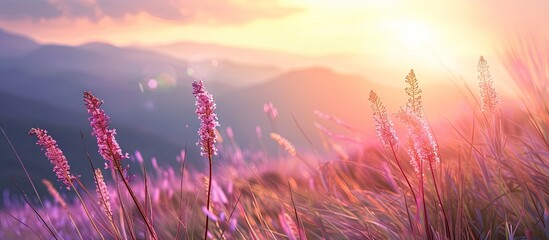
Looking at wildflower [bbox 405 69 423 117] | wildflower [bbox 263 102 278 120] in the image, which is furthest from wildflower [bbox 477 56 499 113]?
wildflower [bbox 263 102 278 120]

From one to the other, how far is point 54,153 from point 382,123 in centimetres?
113

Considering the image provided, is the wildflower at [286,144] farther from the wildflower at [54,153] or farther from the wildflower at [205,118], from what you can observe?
the wildflower at [54,153]

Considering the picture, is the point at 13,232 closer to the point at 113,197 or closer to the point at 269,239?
the point at 113,197

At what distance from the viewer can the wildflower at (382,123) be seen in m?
1.90

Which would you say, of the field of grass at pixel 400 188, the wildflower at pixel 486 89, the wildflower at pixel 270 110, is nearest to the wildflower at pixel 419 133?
the field of grass at pixel 400 188

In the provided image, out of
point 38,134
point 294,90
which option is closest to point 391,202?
point 38,134

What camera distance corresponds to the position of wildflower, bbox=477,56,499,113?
2.37 m

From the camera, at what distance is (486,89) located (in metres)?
2.39

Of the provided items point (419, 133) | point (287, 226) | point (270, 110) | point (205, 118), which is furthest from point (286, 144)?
point (419, 133)

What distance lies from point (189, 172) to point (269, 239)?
293cm

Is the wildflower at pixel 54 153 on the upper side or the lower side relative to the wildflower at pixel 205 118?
lower

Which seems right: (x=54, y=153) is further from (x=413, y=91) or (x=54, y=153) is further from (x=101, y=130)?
(x=413, y=91)

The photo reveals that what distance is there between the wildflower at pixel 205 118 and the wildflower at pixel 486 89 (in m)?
1.07

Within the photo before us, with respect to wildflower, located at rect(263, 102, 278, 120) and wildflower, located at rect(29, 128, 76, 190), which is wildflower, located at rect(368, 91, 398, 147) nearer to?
wildflower, located at rect(29, 128, 76, 190)
